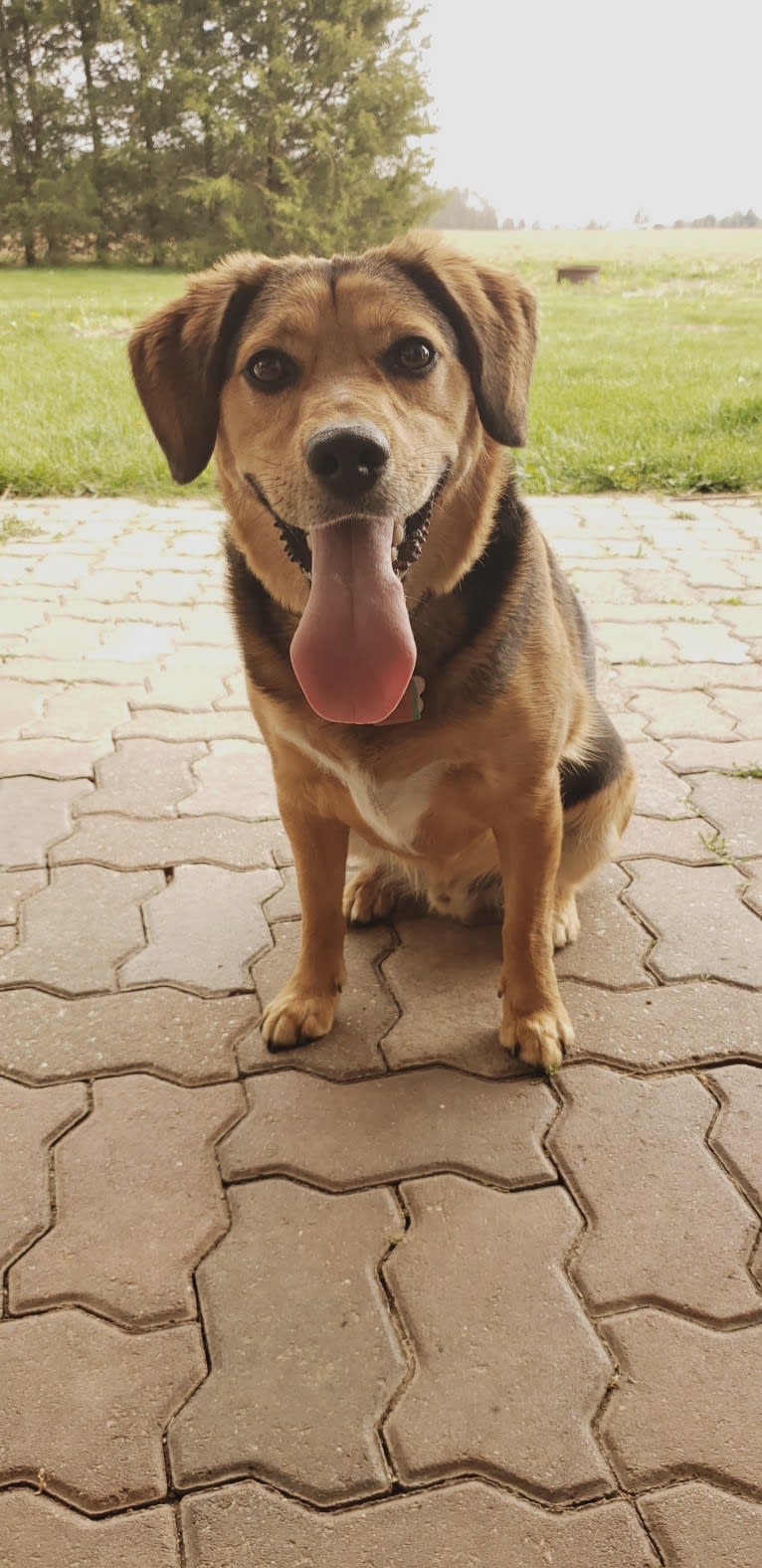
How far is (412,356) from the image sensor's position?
2273 millimetres

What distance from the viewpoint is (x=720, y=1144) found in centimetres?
220

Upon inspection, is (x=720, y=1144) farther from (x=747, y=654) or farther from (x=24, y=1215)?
(x=747, y=654)

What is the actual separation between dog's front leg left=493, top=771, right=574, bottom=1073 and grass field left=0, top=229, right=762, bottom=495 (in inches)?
65.4

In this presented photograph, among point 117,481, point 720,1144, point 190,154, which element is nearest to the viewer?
point 720,1144

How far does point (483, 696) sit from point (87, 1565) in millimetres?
1630

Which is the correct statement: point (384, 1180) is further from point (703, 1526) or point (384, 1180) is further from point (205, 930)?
point (205, 930)

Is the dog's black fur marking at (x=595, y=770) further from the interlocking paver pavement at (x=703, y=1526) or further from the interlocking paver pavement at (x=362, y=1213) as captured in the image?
the interlocking paver pavement at (x=703, y=1526)

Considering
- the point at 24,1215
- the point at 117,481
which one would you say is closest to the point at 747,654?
the point at 24,1215

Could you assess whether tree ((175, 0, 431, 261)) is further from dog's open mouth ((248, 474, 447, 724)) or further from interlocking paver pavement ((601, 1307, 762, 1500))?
interlocking paver pavement ((601, 1307, 762, 1500))

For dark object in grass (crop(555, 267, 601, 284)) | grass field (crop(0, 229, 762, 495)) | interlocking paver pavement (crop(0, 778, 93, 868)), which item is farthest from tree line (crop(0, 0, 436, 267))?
interlocking paver pavement (crop(0, 778, 93, 868))

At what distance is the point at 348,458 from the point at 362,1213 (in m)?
1.46

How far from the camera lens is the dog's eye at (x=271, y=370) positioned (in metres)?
2.28

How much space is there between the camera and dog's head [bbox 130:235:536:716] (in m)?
2.09

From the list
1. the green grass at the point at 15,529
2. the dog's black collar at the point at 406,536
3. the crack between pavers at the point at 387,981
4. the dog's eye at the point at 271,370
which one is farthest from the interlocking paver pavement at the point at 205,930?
the green grass at the point at 15,529
